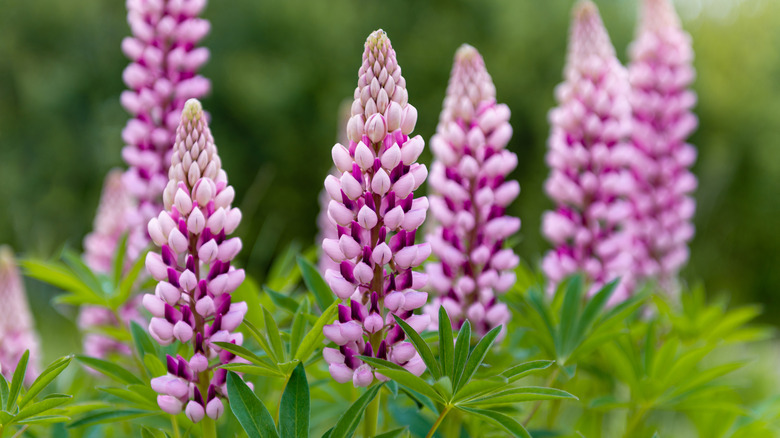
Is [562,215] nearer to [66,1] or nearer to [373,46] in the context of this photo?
[373,46]

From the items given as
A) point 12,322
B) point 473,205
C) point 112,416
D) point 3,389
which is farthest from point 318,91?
point 3,389

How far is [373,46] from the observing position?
1.35 metres

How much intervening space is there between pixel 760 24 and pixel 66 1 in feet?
40.3

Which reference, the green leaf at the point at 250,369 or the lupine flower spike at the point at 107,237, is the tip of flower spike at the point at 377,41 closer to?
the green leaf at the point at 250,369

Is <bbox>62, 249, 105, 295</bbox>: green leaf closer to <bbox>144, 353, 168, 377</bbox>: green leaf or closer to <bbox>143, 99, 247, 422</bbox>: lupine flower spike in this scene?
<bbox>144, 353, 168, 377</bbox>: green leaf

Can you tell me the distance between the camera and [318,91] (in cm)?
1231

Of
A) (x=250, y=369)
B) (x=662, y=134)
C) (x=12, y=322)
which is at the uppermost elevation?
(x=662, y=134)

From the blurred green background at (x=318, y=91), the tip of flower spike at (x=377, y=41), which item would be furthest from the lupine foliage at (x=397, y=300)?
the blurred green background at (x=318, y=91)

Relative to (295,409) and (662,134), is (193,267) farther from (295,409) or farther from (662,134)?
(662,134)

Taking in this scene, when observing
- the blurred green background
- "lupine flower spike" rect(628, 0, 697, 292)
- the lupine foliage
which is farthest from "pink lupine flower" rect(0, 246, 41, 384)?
the blurred green background

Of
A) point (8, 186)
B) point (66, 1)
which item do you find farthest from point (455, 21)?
point (8, 186)

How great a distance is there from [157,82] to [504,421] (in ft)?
5.06

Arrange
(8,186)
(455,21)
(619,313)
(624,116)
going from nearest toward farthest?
(619,313)
(624,116)
(8,186)
(455,21)

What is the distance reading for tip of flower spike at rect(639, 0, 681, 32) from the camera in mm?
3473
